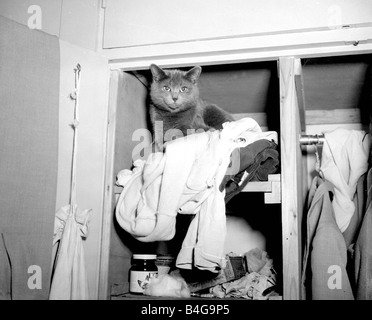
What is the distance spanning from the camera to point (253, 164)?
1.06 metres

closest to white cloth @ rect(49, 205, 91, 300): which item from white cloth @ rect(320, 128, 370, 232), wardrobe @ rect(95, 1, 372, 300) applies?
wardrobe @ rect(95, 1, 372, 300)

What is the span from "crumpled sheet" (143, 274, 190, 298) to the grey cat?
0.52 metres

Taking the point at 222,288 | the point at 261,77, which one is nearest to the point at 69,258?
the point at 222,288

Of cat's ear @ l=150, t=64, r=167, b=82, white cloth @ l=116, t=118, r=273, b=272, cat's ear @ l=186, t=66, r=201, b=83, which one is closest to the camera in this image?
white cloth @ l=116, t=118, r=273, b=272

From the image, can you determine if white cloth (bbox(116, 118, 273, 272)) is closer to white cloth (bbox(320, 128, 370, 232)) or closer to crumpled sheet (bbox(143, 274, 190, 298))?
crumpled sheet (bbox(143, 274, 190, 298))

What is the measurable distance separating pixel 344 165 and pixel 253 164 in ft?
1.50

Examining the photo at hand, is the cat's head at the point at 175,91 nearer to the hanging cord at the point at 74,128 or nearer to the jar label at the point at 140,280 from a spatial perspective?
the hanging cord at the point at 74,128

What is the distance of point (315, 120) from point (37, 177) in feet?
4.39

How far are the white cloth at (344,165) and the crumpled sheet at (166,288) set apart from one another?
566 mm

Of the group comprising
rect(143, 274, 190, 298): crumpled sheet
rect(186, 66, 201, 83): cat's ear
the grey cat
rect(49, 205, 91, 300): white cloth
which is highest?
rect(186, 66, 201, 83): cat's ear

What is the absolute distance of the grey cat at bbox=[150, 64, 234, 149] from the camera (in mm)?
1448

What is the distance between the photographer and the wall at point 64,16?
3.74ft

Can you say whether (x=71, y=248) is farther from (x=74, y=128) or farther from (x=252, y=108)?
(x=252, y=108)
